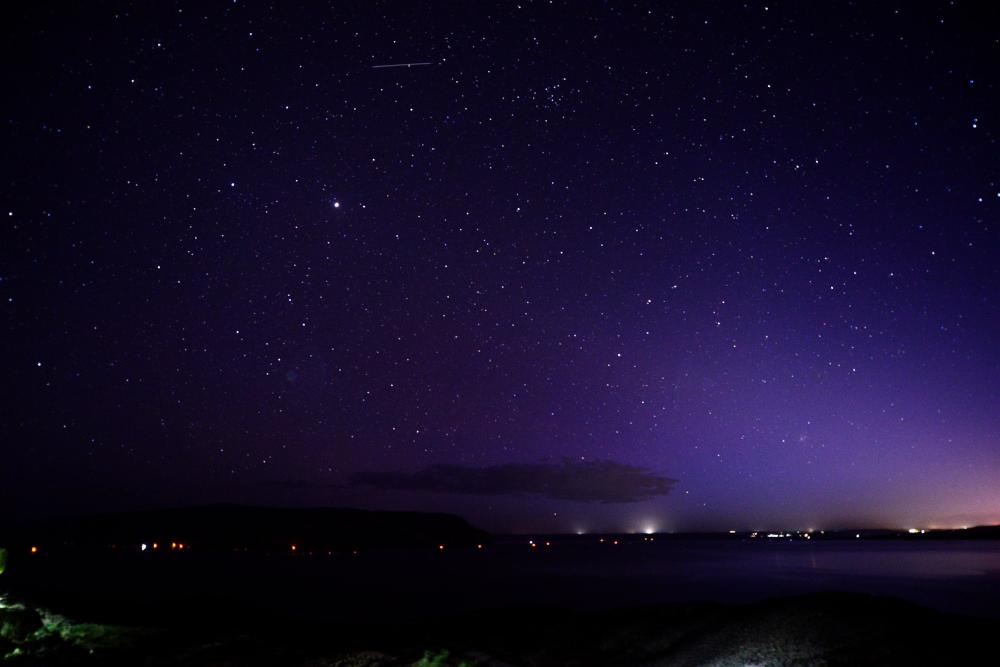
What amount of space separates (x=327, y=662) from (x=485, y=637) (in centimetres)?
549

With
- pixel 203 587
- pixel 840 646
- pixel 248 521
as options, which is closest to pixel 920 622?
pixel 840 646

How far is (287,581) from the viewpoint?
59594 mm

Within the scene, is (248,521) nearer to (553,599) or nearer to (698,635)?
(553,599)

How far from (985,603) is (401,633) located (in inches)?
1564

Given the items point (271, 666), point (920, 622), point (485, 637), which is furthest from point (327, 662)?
point (920, 622)

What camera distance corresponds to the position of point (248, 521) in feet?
644

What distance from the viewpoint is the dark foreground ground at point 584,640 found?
1156cm

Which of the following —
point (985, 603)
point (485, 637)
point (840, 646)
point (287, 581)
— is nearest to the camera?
point (840, 646)

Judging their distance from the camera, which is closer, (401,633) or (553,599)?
(401,633)

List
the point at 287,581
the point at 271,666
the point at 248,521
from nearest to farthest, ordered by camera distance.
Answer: the point at 271,666 < the point at 287,581 < the point at 248,521

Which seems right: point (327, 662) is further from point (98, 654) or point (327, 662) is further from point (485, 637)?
point (485, 637)

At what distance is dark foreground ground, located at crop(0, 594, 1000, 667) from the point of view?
11.6 metres

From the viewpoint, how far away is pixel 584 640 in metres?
15.7

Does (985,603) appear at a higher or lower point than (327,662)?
lower
